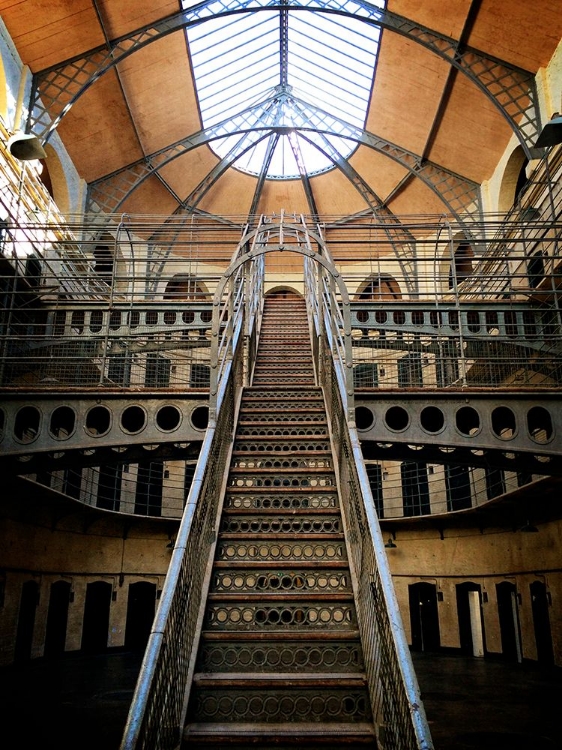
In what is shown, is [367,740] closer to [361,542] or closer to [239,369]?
[361,542]

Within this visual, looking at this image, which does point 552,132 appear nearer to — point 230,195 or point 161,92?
point 161,92

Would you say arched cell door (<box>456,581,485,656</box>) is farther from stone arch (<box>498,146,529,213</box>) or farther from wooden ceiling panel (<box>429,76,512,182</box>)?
wooden ceiling panel (<box>429,76,512,182</box>)

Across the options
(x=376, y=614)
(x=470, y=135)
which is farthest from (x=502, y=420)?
(x=470, y=135)

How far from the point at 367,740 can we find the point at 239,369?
189 inches

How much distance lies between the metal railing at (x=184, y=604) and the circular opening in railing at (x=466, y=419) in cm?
304

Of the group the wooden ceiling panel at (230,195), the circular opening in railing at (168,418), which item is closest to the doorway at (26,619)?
the circular opening in railing at (168,418)

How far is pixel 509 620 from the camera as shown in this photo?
13.9m

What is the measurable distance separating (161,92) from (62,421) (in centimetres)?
1157

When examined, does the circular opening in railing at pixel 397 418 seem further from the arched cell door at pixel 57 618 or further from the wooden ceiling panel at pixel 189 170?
the wooden ceiling panel at pixel 189 170

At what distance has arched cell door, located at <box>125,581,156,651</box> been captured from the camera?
1507cm

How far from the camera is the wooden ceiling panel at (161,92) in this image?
585 inches

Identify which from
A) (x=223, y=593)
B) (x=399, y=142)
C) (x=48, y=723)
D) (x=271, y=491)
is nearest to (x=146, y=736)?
(x=223, y=593)

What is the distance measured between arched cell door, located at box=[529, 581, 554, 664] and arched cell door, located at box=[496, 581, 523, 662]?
85 centimetres

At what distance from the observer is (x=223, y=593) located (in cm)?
420
